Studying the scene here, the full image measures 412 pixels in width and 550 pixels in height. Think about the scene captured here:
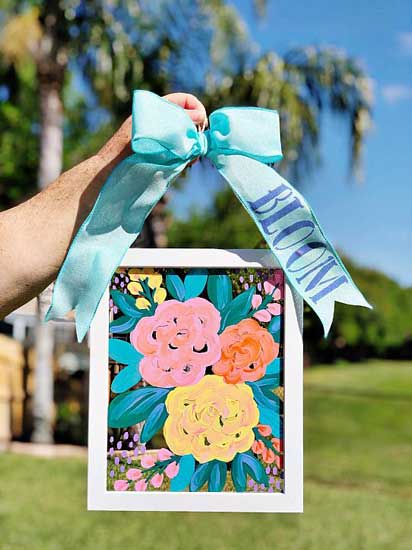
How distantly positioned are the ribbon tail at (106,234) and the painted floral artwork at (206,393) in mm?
66

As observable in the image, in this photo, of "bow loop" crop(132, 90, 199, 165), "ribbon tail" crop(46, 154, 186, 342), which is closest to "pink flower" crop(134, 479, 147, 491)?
"ribbon tail" crop(46, 154, 186, 342)

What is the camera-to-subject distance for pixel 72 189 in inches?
45.6

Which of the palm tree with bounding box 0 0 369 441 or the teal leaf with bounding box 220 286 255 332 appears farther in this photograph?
the palm tree with bounding box 0 0 369 441

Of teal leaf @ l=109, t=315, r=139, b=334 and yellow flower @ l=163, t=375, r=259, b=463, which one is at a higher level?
teal leaf @ l=109, t=315, r=139, b=334

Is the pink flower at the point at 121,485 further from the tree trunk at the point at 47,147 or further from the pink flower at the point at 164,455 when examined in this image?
the tree trunk at the point at 47,147

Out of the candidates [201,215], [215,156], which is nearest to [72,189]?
[215,156]

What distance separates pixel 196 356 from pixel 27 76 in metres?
12.9

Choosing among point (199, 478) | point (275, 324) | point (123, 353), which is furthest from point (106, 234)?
point (199, 478)

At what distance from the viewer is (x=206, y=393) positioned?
47.1 inches

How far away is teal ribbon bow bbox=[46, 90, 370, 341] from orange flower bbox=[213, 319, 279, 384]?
0.10 meters

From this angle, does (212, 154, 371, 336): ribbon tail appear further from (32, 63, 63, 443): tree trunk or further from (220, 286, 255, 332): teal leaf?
(32, 63, 63, 443): tree trunk

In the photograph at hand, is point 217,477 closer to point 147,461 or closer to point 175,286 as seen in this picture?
point 147,461

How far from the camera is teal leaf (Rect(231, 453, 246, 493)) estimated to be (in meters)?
1.19

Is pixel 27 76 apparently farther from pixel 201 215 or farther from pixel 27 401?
pixel 201 215
